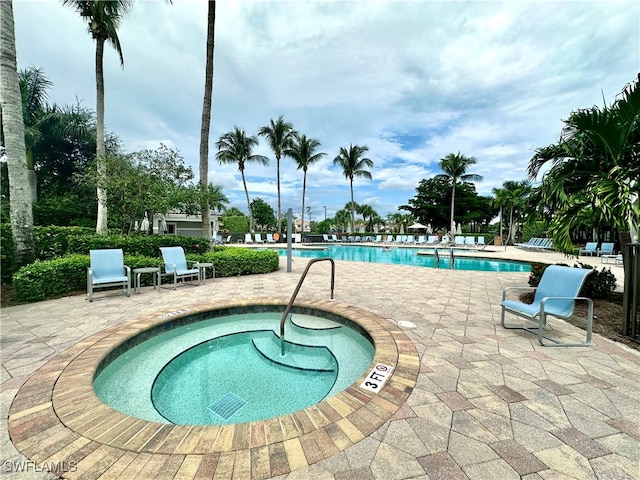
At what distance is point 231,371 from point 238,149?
25.6m

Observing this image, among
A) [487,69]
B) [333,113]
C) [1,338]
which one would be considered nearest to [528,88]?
[487,69]

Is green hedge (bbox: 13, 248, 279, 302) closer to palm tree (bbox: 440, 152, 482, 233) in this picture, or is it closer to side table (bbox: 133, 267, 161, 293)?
side table (bbox: 133, 267, 161, 293)

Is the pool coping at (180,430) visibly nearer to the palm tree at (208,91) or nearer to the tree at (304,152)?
the palm tree at (208,91)

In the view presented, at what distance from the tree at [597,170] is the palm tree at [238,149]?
24.1 meters

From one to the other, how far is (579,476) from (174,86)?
45.6ft

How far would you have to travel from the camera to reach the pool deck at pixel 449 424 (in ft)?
4.60

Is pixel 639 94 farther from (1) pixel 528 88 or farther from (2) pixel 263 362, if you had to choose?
(1) pixel 528 88

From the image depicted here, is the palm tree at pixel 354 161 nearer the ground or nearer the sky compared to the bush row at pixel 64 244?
nearer the sky

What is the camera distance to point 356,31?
28.7 feet

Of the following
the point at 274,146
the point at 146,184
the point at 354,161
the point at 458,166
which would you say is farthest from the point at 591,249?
the point at 274,146

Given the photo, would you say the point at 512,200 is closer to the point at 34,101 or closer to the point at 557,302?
the point at 557,302

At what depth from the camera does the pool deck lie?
1402 mm

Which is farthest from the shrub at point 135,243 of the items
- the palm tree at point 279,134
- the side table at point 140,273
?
the palm tree at point 279,134

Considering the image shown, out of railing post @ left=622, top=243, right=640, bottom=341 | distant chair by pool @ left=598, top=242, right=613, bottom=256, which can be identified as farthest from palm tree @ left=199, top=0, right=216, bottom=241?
distant chair by pool @ left=598, top=242, right=613, bottom=256
